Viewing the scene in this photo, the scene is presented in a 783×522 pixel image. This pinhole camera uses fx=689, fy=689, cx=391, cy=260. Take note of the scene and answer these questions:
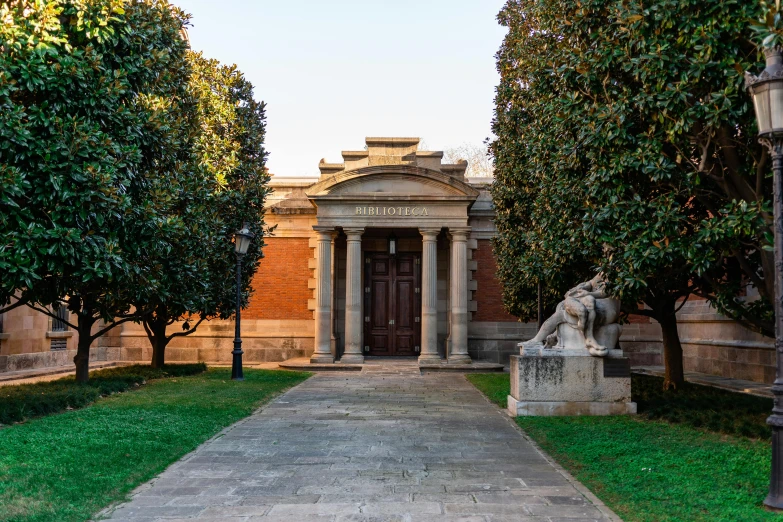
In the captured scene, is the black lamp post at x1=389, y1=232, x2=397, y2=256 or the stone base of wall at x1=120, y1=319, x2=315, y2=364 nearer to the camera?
the black lamp post at x1=389, y1=232, x2=397, y2=256

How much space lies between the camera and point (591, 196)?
34.3ft

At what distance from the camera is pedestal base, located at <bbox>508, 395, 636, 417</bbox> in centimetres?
1150

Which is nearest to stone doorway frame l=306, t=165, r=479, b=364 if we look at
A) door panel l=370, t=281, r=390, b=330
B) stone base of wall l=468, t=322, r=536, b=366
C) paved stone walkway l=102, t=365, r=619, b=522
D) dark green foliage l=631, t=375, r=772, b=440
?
stone base of wall l=468, t=322, r=536, b=366

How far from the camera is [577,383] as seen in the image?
11.5 metres

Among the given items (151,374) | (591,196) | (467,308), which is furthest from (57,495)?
(467,308)

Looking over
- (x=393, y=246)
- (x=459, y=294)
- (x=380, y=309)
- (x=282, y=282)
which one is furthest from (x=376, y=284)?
(x=459, y=294)

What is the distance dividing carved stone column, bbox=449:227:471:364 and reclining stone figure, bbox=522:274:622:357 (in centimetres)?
957

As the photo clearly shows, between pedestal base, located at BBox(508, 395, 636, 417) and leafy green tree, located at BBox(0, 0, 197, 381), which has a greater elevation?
leafy green tree, located at BBox(0, 0, 197, 381)

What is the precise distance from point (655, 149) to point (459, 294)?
1270 cm

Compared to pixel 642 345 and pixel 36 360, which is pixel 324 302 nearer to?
pixel 36 360

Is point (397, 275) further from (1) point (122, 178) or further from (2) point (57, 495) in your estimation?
(2) point (57, 495)

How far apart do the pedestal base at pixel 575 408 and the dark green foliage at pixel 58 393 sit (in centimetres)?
765

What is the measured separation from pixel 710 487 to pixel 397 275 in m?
18.0

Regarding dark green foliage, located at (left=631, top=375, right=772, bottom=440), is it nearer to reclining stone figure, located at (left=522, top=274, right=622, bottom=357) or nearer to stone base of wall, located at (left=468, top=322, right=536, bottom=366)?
reclining stone figure, located at (left=522, top=274, right=622, bottom=357)
